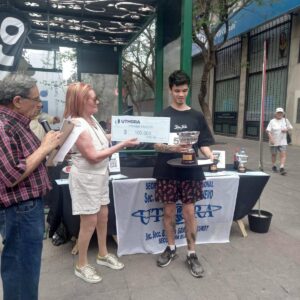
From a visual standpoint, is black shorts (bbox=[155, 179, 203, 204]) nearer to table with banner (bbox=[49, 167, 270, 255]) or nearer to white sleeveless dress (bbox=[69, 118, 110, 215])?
table with banner (bbox=[49, 167, 270, 255])

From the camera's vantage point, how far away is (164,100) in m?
5.10

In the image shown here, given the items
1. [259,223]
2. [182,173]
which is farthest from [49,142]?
[259,223]

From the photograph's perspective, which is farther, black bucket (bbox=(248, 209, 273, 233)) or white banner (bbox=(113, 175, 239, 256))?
black bucket (bbox=(248, 209, 273, 233))

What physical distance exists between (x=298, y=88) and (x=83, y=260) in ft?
38.7

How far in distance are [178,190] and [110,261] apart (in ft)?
3.05

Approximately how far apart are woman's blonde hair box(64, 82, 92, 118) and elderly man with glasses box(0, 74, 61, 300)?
0.72 metres

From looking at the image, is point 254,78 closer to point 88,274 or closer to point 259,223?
point 259,223

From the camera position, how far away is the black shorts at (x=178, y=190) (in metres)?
2.91

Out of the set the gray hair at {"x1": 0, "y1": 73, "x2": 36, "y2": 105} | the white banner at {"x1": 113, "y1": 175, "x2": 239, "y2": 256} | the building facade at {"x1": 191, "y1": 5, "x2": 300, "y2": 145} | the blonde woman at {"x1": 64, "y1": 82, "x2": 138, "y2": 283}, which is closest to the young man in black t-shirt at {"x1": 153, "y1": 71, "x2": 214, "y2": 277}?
the white banner at {"x1": 113, "y1": 175, "x2": 239, "y2": 256}

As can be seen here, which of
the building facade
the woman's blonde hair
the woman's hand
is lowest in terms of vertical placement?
the woman's hand

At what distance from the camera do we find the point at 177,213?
11.4 feet

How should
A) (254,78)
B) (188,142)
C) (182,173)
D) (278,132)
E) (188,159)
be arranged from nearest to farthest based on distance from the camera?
(188,159) < (188,142) < (182,173) < (278,132) < (254,78)

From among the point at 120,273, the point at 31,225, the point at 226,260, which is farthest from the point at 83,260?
the point at 226,260

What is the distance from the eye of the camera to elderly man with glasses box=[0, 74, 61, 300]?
165 centimetres
